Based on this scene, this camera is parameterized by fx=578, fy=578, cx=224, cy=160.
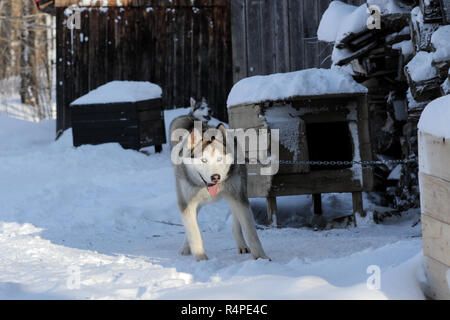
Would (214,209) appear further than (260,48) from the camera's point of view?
No

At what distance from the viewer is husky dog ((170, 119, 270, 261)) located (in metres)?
4.46

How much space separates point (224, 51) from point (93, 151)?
4238 millimetres

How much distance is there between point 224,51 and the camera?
13.9m

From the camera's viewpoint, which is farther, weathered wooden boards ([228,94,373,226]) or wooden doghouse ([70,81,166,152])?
wooden doghouse ([70,81,166,152])

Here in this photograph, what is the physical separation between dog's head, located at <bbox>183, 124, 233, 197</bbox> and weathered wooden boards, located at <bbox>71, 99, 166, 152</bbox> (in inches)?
294

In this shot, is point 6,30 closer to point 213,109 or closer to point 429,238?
point 213,109

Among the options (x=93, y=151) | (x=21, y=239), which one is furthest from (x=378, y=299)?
(x=93, y=151)

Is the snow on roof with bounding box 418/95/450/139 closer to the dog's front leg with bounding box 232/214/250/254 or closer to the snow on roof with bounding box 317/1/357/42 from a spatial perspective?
the dog's front leg with bounding box 232/214/250/254

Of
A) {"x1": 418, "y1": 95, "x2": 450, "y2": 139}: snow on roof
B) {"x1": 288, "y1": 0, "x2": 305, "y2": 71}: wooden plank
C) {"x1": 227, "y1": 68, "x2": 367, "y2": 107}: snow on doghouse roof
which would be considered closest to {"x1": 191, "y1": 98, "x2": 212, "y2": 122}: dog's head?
{"x1": 288, "y1": 0, "x2": 305, "y2": 71}: wooden plank

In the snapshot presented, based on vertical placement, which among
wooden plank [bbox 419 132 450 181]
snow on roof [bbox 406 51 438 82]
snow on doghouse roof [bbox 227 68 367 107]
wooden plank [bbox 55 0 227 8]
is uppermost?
wooden plank [bbox 55 0 227 8]

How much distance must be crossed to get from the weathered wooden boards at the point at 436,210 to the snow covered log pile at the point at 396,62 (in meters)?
2.38

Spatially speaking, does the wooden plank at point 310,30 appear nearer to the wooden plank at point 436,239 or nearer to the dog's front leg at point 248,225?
the dog's front leg at point 248,225

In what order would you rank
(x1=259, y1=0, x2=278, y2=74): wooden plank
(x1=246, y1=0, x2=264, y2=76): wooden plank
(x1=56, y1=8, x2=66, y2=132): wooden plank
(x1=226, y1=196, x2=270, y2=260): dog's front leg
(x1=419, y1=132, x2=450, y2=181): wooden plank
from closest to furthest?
(x1=419, y1=132, x2=450, y2=181): wooden plank < (x1=226, y1=196, x2=270, y2=260): dog's front leg < (x1=259, y1=0, x2=278, y2=74): wooden plank < (x1=246, y1=0, x2=264, y2=76): wooden plank < (x1=56, y1=8, x2=66, y2=132): wooden plank

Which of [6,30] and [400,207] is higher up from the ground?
[6,30]
